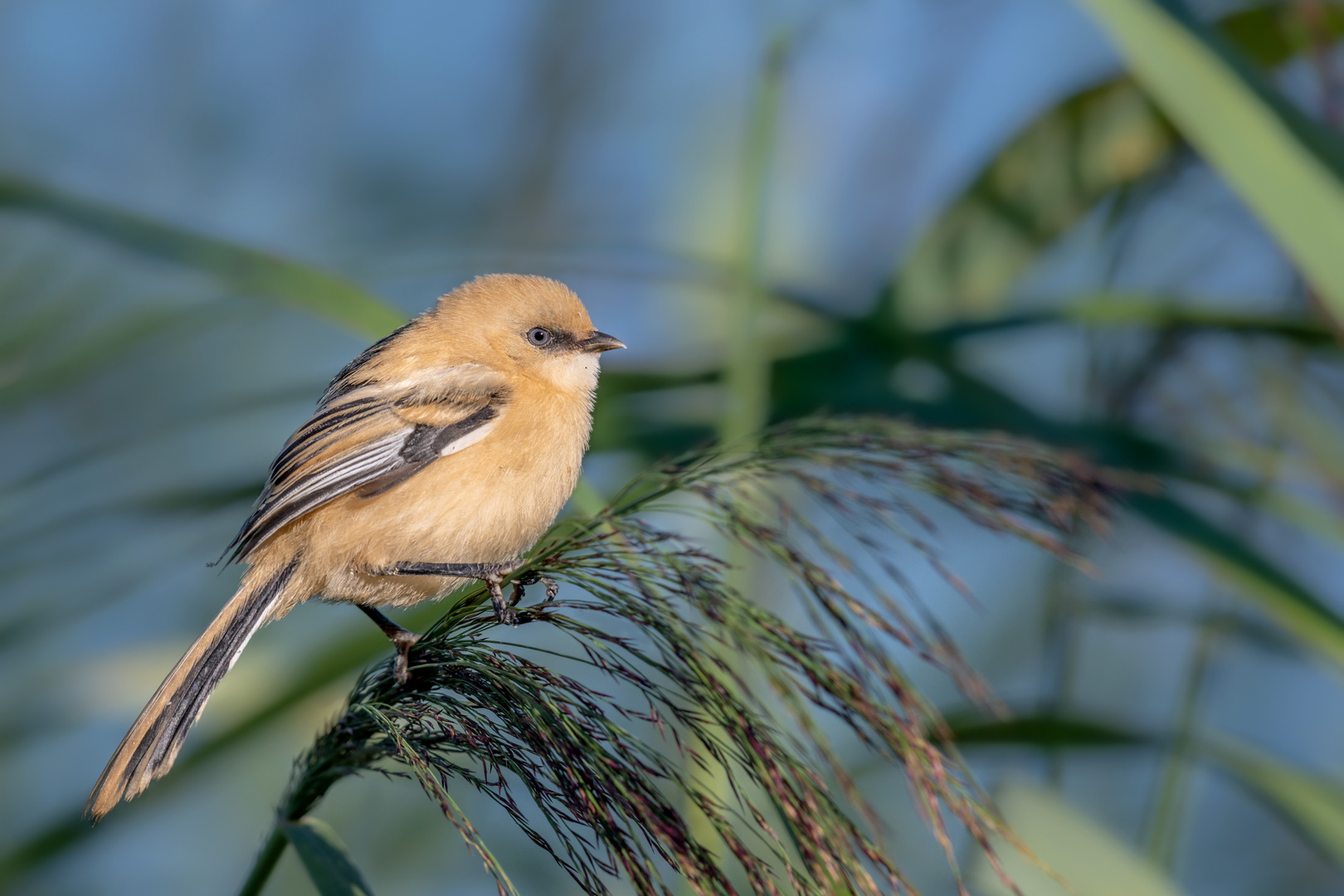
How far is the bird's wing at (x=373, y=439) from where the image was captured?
1855mm

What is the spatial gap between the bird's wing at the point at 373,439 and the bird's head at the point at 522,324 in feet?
0.47

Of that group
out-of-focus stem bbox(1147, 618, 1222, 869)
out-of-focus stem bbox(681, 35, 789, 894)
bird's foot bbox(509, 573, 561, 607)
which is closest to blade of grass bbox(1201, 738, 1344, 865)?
out-of-focus stem bbox(1147, 618, 1222, 869)

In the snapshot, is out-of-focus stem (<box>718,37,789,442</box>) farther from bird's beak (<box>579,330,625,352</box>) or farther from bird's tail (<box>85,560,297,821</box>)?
bird's tail (<box>85,560,297,821</box>)

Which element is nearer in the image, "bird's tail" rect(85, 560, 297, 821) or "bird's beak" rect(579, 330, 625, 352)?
"bird's tail" rect(85, 560, 297, 821)

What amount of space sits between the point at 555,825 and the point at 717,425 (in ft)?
4.31

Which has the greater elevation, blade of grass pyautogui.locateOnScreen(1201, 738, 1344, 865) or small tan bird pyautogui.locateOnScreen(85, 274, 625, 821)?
small tan bird pyautogui.locateOnScreen(85, 274, 625, 821)

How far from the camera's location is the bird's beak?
222 cm

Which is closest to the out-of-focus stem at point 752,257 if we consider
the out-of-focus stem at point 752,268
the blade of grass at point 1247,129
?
the out-of-focus stem at point 752,268

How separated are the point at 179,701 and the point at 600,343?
1.12m

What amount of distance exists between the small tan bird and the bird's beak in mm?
14

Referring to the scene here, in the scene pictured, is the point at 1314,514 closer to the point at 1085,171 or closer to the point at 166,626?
the point at 1085,171

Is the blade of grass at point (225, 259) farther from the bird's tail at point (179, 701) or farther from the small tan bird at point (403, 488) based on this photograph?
the bird's tail at point (179, 701)

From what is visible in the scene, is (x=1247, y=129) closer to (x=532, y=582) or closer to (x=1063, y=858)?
(x=1063, y=858)

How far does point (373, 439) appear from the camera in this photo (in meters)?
2.00
